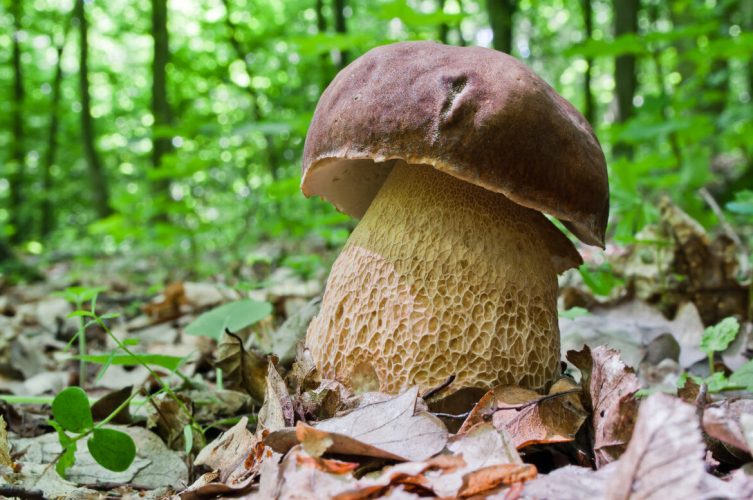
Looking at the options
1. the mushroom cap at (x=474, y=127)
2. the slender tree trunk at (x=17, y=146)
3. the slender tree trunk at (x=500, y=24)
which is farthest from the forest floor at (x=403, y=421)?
the slender tree trunk at (x=17, y=146)

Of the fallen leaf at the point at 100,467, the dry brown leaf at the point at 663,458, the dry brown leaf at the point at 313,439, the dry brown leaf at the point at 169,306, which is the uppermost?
the dry brown leaf at the point at 663,458

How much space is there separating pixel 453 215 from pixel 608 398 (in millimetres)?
780

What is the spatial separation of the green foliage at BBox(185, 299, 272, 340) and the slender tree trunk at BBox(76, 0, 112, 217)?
466 inches

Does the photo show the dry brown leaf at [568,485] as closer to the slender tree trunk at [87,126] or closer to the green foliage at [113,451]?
the green foliage at [113,451]

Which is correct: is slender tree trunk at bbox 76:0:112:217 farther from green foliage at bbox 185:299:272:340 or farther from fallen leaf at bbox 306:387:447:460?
fallen leaf at bbox 306:387:447:460

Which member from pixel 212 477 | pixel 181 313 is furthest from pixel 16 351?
pixel 212 477

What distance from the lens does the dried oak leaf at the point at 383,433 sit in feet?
4.73

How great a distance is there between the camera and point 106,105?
21.8 m

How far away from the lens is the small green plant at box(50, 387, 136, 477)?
5.39 feet

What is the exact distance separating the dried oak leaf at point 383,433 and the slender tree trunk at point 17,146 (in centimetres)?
1510

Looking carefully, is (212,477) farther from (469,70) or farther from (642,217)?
(642,217)

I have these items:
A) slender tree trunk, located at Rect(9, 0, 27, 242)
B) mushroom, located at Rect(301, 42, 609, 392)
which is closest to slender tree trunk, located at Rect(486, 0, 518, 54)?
mushroom, located at Rect(301, 42, 609, 392)

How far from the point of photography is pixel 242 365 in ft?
7.38

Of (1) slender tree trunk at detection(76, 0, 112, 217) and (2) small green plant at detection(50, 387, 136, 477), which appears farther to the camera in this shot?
(1) slender tree trunk at detection(76, 0, 112, 217)
